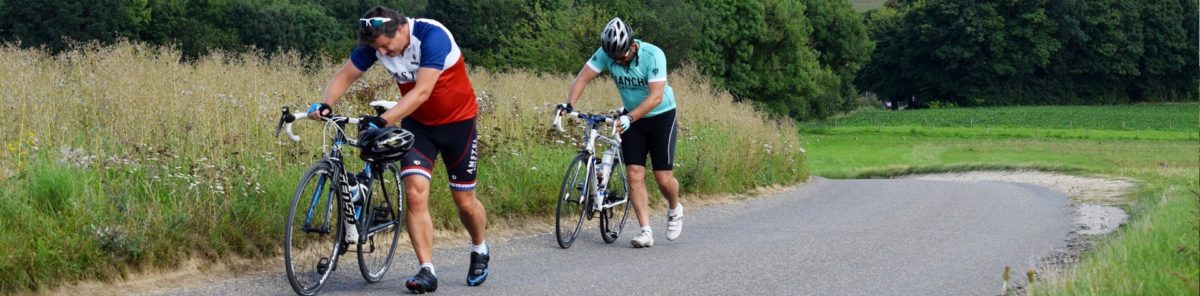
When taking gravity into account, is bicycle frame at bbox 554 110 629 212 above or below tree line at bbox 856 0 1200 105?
above

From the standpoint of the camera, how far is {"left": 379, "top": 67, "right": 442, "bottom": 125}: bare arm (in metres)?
6.93

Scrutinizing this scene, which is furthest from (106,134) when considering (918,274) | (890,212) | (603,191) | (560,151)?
(890,212)

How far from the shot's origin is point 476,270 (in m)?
7.79

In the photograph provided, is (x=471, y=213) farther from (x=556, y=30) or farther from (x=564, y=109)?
(x=556, y=30)

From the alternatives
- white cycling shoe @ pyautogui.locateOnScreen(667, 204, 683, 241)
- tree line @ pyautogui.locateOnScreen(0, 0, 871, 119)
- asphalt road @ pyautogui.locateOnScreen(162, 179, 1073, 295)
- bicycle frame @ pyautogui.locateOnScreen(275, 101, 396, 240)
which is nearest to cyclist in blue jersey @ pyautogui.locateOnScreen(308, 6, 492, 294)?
bicycle frame @ pyautogui.locateOnScreen(275, 101, 396, 240)

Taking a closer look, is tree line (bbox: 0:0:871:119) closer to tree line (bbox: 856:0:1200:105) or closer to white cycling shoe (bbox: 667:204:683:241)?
tree line (bbox: 856:0:1200:105)

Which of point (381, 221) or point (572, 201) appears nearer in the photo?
point (381, 221)

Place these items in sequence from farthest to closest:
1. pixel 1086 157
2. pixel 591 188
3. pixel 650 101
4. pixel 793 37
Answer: pixel 793 37 < pixel 1086 157 < pixel 591 188 < pixel 650 101

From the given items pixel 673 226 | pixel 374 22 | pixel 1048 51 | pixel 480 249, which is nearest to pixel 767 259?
pixel 673 226

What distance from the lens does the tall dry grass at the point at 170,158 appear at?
7.29 metres

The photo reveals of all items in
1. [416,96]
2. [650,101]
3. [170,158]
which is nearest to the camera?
[416,96]

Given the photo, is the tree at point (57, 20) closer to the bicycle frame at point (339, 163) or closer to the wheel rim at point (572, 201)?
the wheel rim at point (572, 201)

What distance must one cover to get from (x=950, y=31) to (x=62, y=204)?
102133mm

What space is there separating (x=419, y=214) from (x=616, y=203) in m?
3.36
